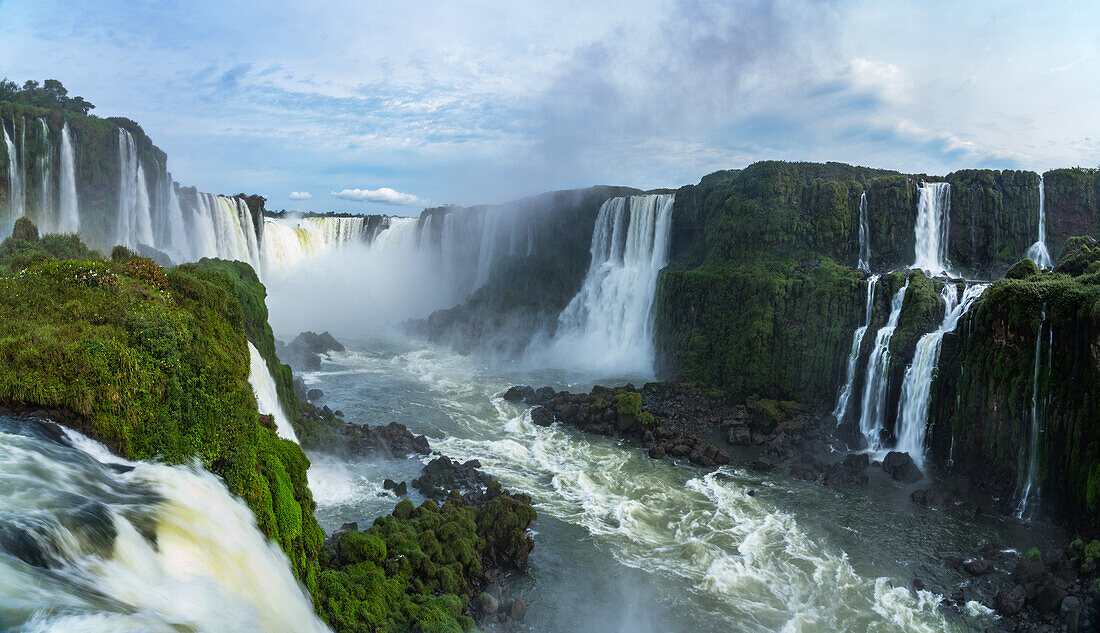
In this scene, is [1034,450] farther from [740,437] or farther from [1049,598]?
[740,437]

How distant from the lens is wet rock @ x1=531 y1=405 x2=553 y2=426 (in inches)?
1096

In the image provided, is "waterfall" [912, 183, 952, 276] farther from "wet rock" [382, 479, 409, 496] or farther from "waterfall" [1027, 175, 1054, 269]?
"wet rock" [382, 479, 409, 496]

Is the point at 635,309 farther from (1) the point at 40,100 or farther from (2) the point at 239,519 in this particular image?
(1) the point at 40,100

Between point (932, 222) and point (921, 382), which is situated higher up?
point (932, 222)

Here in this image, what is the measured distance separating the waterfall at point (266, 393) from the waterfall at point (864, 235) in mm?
28686

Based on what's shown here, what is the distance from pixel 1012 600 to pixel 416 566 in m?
13.7

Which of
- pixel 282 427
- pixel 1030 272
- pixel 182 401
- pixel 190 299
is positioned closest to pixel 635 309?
pixel 1030 272

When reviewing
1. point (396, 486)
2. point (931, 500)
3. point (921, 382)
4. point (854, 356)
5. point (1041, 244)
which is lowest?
point (396, 486)

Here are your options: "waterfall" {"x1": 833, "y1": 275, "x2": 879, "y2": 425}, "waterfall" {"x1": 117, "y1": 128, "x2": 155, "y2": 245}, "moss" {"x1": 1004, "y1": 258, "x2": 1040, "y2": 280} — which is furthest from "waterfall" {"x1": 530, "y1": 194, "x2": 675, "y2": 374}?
"waterfall" {"x1": 117, "y1": 128, "x2": 155, "y2": 245}

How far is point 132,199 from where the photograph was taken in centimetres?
3666

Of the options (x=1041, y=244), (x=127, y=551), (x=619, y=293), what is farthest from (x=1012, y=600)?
(x=619, y=293)

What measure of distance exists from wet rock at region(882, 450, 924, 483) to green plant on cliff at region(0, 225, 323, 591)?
62.3 ft

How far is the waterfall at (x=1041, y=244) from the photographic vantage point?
30812 mm

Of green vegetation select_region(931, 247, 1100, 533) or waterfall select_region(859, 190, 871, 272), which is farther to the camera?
waterfall select_region(859, 190, 871, 272)
